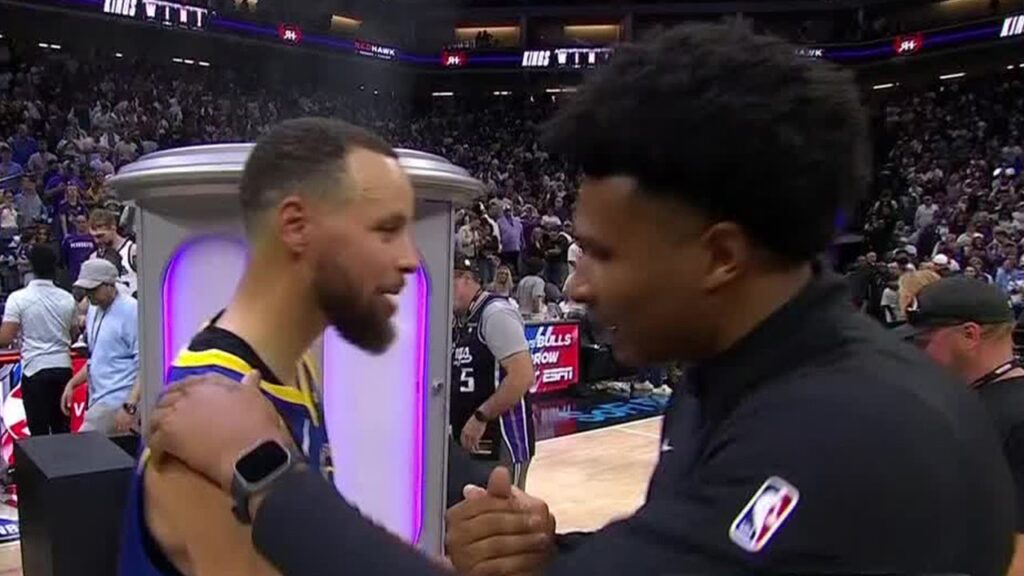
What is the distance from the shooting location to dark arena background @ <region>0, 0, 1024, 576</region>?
2.63 m

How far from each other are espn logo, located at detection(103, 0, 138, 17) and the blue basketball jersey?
2016 centimetres

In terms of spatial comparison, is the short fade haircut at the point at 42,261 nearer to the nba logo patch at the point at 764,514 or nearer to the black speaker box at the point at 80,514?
the black speaker box at the point at 80,514

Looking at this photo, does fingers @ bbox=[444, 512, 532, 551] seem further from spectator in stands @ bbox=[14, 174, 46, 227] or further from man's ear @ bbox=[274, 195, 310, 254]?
spectator in stands @ bbox=[14, 174, 46, 227]

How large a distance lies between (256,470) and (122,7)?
69.2 ft

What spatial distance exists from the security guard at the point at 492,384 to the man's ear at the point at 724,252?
11.5ft

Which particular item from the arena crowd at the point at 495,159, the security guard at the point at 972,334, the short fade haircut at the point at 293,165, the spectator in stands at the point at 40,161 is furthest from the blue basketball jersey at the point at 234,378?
the spectator in stands at the point at 40,161

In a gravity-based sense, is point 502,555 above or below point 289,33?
below

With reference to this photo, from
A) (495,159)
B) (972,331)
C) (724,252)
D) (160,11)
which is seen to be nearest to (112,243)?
(972,331)

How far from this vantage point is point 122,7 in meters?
20.0

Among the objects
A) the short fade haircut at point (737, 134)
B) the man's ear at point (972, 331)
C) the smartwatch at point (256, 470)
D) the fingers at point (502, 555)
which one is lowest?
the man's ear at point (972, 331)

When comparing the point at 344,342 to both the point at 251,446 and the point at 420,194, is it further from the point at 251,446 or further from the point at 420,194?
the point at 251,446

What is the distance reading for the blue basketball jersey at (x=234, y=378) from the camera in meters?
1.52

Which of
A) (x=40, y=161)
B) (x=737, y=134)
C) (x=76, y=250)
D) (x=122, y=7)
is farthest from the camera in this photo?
(x=122, y=7)

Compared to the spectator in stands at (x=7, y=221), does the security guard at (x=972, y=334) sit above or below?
above
